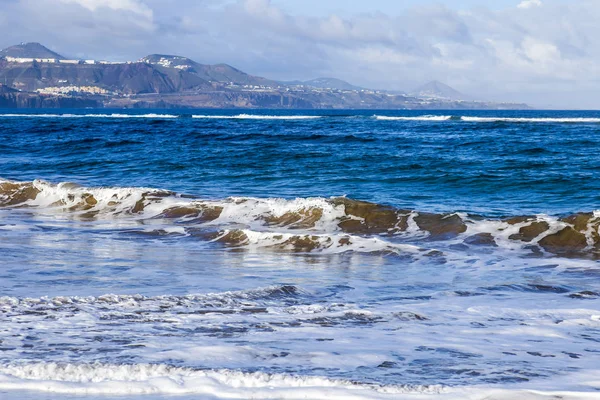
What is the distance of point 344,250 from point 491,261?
223 cm

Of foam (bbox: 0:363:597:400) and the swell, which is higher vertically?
foam (bbox: 0:363:597:400)

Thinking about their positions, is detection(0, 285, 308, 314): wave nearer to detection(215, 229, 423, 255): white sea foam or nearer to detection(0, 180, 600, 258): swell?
detection(215, 229, 423, 255): white sea foam

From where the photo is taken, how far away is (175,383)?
4906 millimetres

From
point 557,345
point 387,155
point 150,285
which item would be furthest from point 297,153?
point 557,345

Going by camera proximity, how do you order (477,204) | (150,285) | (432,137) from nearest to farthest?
(150,285), (477,204), (432,137)

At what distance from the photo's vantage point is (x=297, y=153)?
29.0 metres

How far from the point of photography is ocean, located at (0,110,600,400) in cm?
508

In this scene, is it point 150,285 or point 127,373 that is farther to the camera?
point 150,285

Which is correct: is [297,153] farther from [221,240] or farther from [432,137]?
[221,240]

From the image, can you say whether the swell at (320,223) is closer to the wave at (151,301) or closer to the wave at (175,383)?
the wave at (151,301)

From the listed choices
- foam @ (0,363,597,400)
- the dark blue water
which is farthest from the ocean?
the dark blue water

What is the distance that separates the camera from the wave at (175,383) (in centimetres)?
476

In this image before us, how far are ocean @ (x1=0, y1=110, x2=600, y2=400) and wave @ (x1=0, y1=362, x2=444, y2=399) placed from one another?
0.05 ft

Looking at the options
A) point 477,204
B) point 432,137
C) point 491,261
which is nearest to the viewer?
point 491,261
